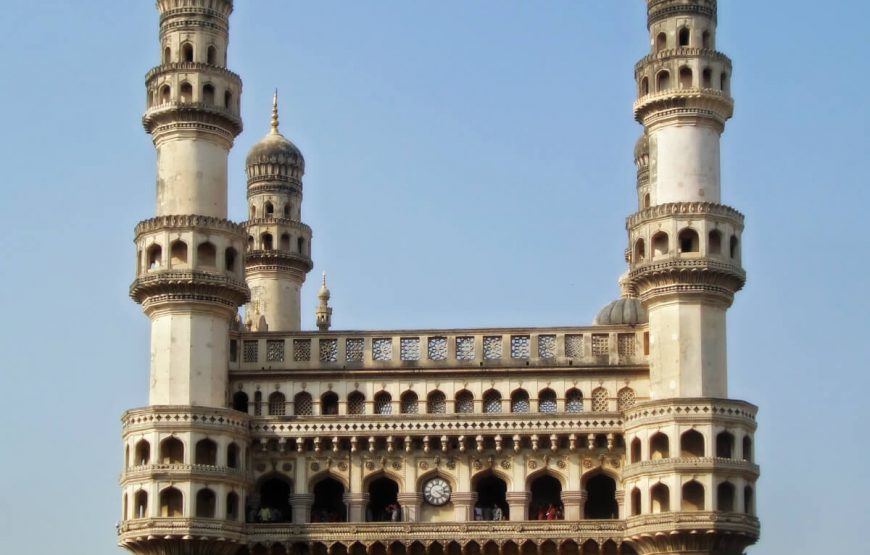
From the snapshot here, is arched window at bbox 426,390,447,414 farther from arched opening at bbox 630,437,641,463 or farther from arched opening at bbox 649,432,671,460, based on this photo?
arched opening at bbox 649,432,671,460

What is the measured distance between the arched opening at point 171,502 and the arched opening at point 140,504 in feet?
1.61

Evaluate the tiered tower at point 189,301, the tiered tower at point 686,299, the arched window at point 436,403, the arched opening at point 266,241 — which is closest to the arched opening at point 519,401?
the arched window at point 436,403

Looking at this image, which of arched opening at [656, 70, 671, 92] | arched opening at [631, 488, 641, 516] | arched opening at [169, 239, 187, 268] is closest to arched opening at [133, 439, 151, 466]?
arched opening at [169, 239, 187, 268]

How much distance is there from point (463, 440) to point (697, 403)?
6.23 meters

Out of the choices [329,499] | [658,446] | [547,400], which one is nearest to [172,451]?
[329,499]

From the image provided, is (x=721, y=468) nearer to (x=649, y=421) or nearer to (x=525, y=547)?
(x=649, y=421)

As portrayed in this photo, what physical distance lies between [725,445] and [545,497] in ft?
18.3

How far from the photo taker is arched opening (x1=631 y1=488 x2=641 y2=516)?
50.5m

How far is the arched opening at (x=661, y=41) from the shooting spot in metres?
53.3

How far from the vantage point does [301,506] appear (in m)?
52.8

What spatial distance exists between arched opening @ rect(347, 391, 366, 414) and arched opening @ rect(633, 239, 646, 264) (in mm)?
7930

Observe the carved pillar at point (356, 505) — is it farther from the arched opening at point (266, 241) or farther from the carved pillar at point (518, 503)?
the arched opening at point (266, 241)

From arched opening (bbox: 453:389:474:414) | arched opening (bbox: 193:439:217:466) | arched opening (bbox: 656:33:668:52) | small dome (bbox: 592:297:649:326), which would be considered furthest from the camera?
small dome (bbox: 592:297:649:326)

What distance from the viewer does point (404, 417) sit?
52.5m
